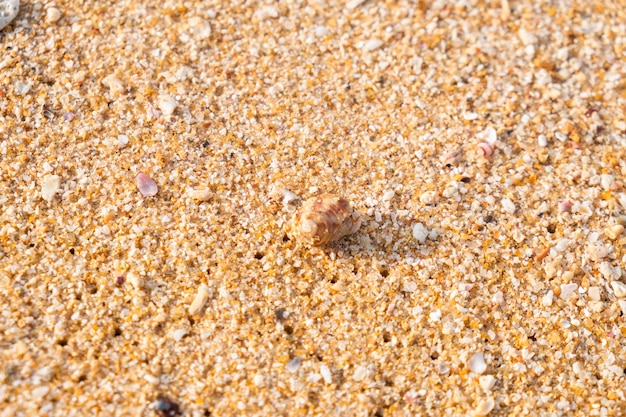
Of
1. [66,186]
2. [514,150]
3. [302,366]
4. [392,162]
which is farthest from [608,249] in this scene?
[66,186]

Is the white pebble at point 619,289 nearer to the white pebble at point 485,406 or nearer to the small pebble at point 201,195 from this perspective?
the white pebble at point 485,406

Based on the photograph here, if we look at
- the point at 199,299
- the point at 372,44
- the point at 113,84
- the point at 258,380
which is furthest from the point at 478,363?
the point at 113,84

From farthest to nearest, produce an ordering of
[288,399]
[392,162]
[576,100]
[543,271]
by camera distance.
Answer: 1. [576,100]
2. [392,162]
3. [543,271]
4. [288,399]

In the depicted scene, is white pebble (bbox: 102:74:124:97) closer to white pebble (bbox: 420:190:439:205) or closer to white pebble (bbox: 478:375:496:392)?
white pebble (bbox: 420:190:439:205)

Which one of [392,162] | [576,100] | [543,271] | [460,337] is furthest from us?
[576,100]

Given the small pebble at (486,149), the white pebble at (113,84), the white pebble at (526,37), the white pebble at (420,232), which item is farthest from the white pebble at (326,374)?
the white pebble at (526,37)

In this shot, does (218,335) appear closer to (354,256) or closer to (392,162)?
(354,256)

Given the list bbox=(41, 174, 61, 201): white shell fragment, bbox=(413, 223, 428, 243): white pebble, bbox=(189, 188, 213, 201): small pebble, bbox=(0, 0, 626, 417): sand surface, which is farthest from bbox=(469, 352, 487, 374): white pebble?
bbox=(41, 174, 61, 201): white shell fragment

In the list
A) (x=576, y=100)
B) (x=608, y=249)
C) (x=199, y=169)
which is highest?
(x=199, y=169)
